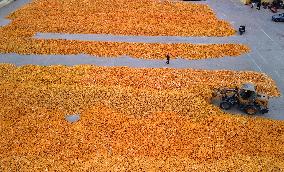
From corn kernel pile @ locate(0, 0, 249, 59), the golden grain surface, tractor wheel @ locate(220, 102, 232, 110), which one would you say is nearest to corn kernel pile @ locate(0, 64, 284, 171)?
tractor wheel @ locate(220, 102, 232, 110)

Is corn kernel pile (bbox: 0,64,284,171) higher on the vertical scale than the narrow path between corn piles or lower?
lower

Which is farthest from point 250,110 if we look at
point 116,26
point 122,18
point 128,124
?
point 122,18

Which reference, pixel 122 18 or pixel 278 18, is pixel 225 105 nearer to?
pixel 122 18

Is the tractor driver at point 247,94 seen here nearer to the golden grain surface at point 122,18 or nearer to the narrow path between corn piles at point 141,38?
the narrow path between corn piles at point 141,38

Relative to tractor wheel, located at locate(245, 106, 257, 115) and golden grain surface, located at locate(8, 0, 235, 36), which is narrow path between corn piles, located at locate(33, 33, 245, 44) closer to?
golden grain surface, located at locate(8, 0, 235, 36)

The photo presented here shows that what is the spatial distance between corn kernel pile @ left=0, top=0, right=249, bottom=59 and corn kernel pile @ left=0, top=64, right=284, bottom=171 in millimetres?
4159

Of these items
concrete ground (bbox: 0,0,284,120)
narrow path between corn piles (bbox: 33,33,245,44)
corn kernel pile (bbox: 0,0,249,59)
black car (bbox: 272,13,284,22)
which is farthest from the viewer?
black car (bbox: 272,13,284,22)

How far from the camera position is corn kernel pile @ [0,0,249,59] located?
34.9 meters

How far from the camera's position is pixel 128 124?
949 inches

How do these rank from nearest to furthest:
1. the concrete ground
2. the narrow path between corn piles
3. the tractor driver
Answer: the tractor driver
the concrete ground
the narrow path between corn piles

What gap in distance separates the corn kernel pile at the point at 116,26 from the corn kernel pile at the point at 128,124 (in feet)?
13.6

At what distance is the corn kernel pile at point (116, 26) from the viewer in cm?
3494

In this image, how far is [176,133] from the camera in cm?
2330

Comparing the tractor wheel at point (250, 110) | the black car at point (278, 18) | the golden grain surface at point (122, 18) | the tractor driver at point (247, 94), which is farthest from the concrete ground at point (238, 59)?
the golden grain surface at point (122, 18)
